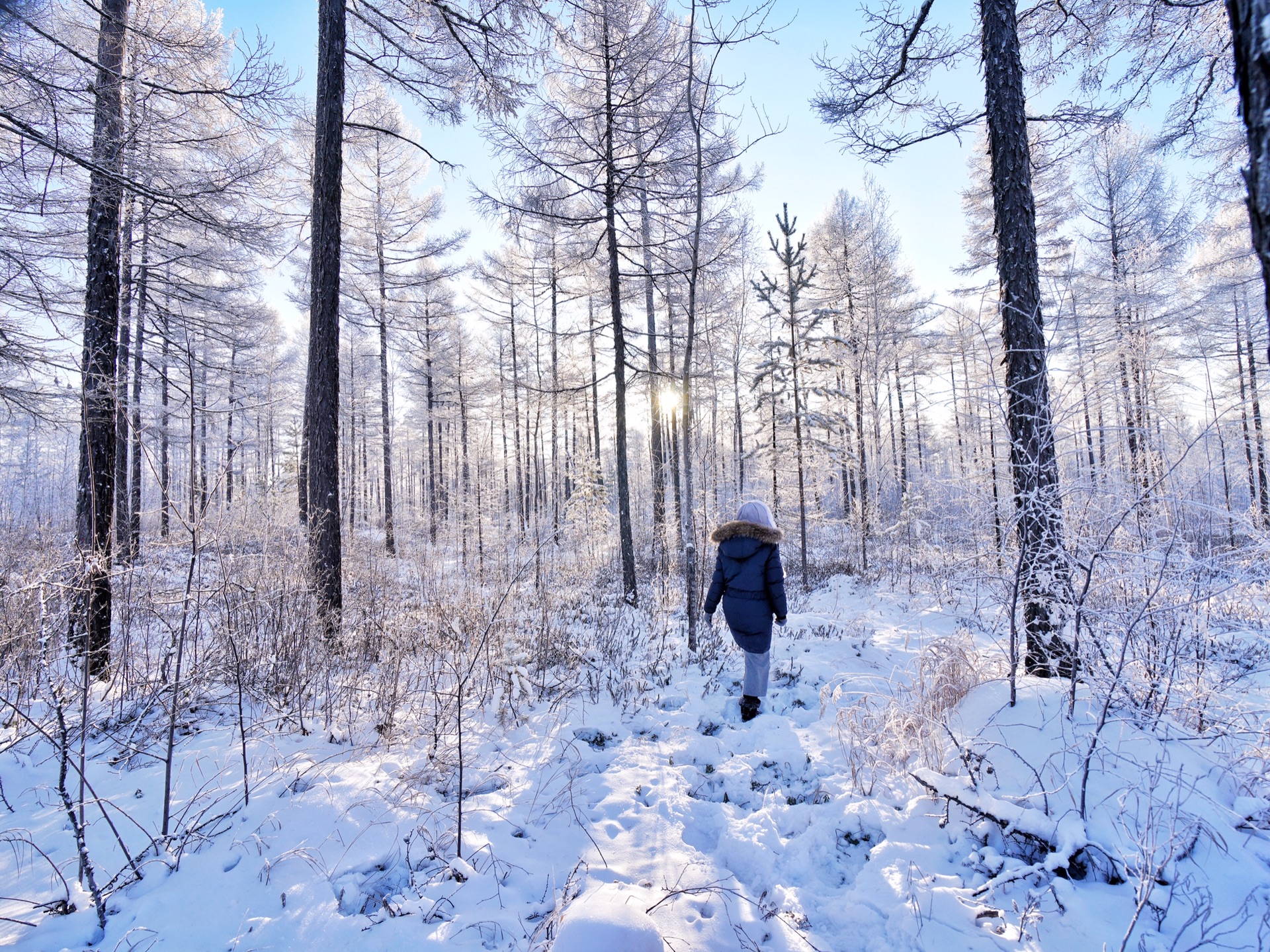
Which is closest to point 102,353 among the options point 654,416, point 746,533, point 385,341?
point 746,533

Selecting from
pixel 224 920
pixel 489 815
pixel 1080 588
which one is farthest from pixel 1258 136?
pixel 224 920

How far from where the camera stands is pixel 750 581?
4.36 meters

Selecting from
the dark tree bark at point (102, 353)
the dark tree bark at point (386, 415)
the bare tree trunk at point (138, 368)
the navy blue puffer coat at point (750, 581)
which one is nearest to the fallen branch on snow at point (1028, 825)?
the navy blue puffer coat at point (750, 581)

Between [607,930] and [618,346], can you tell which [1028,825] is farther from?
[618,346]

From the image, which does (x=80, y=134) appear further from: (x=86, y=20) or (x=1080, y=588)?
(x=1080, y=588)

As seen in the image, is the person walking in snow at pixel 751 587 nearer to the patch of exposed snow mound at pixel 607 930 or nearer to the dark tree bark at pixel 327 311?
the patch of exposed snow mound at pixel 607 930

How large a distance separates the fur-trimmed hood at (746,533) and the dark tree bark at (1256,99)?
3.39 meters

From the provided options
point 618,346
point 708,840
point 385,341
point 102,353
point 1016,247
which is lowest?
point 708,840

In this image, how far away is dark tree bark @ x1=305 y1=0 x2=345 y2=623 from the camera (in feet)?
17.0

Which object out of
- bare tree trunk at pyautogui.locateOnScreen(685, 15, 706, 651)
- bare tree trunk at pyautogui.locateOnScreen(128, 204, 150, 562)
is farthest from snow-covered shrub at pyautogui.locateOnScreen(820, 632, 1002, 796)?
bare tree trunk at pyautogui.locateOnScreen(128, 204, 150, 562)

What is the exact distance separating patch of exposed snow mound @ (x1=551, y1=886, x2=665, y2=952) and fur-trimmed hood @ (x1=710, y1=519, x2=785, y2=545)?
2.89m

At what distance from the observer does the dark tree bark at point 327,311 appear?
519cm

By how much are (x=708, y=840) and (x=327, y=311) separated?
602 centimetres

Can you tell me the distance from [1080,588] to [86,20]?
509 inches
